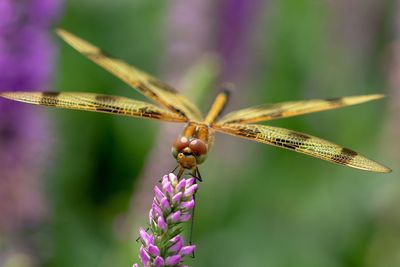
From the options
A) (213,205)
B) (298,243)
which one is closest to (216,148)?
(213,205)

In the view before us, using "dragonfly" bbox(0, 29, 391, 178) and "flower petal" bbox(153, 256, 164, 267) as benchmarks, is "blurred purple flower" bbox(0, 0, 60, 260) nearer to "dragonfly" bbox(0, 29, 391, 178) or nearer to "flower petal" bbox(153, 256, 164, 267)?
"dragonfly" bbox(0, 29, 391, 178)

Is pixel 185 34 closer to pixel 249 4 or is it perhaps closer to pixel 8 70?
pixel 249 4

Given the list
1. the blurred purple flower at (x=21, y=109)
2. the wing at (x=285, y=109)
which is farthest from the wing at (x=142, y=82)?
the blurred purple flower at (x=21, y=109)

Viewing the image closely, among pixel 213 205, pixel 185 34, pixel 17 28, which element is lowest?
pixel 213 205

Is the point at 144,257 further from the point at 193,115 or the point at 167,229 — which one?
the point at 193,115

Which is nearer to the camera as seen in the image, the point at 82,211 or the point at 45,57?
the point at 45,57

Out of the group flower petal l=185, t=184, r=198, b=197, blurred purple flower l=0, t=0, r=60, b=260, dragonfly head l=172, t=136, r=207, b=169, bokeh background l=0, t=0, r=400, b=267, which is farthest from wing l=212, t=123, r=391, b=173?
blurred purple flower l=0, t=0, r=60, b=260

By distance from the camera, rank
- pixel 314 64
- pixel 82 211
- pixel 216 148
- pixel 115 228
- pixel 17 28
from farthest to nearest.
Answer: pixel 314 64
pixel 216 148
pixel 82 211
pixel 115 228
pixel 17 28

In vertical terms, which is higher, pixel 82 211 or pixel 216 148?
pixel 216 148
